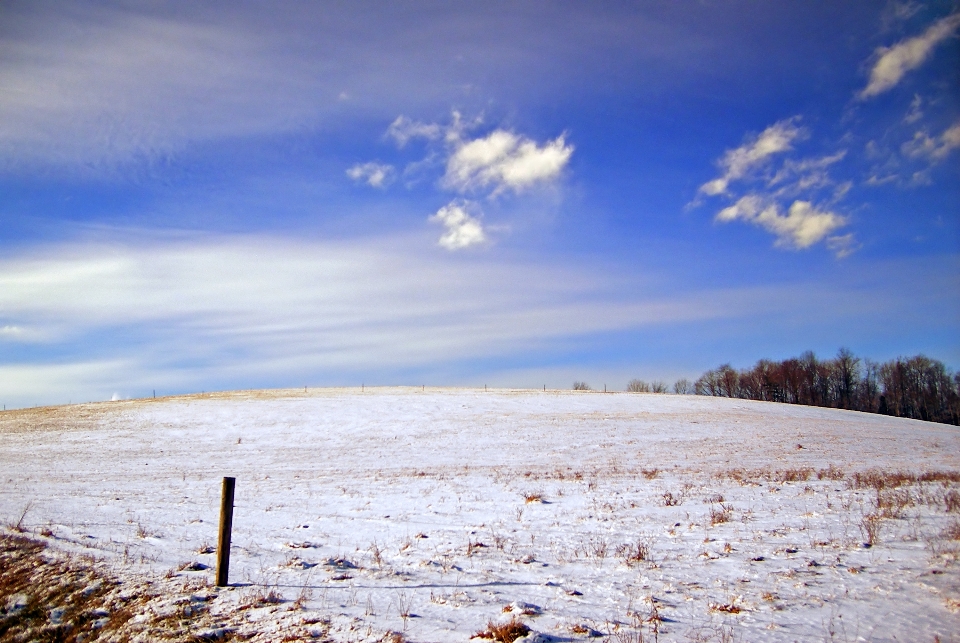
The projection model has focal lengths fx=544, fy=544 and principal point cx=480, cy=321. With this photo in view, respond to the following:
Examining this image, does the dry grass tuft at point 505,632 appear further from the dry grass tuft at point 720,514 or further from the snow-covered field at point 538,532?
the dry grass tuft at point 720,514

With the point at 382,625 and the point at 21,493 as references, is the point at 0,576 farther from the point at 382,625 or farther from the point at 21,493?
the point at 21,493

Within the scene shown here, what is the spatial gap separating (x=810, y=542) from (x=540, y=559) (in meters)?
4.93

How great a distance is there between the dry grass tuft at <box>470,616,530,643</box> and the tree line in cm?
12000

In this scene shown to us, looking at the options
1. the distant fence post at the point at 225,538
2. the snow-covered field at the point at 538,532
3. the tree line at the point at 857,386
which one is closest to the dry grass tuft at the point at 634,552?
the snow-covered field at the point at 538,532

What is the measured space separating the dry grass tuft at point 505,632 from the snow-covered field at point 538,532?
0.76ft

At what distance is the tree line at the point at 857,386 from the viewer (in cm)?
10269

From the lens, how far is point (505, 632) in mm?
6168

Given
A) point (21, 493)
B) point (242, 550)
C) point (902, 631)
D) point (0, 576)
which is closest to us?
point (902, 631)

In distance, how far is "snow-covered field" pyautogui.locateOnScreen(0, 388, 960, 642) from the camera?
685 cm

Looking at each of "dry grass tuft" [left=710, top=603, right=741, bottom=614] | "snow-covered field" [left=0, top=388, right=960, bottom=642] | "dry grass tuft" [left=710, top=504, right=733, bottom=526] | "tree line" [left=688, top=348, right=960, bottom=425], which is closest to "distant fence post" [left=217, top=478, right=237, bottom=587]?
"snow-covered field" [left=0, top=388, right=960, bottom=642]

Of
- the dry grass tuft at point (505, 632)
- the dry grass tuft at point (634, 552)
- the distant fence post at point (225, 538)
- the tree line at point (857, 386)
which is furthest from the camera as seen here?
the tree line at point (857, 386)

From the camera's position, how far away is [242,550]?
10445mm

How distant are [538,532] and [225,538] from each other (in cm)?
638

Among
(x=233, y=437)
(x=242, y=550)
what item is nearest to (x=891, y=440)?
(x=242, y=550)
